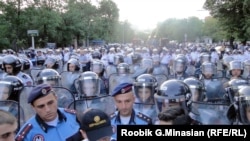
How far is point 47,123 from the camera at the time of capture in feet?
13.7

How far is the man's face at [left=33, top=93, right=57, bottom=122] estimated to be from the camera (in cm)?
418

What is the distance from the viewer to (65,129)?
4207 mm

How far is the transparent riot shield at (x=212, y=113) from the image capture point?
189 inches

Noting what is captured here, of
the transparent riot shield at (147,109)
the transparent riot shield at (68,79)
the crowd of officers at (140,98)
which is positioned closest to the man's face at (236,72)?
the crowd of officers at (140,98)

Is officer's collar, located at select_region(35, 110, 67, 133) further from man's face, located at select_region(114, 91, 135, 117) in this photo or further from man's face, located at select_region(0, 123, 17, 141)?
man's face, located at select_region(0, 123, 17, 141)

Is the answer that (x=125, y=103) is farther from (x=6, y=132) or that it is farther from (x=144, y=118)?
(x=6, y=132)

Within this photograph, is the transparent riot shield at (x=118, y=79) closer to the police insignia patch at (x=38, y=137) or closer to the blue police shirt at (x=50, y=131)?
the blue police shirt at (x=50, y=131)

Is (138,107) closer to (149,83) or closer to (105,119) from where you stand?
(149,83)

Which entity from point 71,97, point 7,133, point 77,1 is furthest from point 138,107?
point 77,1

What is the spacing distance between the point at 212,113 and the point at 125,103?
1.02 metres

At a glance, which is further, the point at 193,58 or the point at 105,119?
the point at 193,58

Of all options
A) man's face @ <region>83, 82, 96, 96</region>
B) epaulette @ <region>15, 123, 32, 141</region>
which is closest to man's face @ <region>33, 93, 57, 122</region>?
epaulette @ <region>15, 123, 32, 141</region>

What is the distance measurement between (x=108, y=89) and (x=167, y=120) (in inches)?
247

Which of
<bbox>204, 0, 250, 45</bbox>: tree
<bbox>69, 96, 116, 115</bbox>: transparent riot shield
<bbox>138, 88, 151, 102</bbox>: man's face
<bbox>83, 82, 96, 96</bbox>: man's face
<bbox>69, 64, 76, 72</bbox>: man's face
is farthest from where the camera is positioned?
<bbox>204, 0, 250, 45</bbox>: tree
